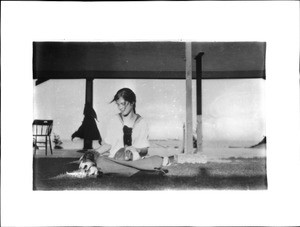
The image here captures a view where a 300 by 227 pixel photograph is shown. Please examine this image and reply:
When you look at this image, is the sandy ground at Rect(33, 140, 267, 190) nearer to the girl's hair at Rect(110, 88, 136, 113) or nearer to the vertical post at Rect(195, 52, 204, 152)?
the vertical post at Rect(195, 52, 204, 152)

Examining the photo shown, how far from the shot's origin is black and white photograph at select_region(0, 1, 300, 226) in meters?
4.36

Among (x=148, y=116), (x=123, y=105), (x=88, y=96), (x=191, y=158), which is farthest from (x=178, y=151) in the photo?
(x=88, y=96)

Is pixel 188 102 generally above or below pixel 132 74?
below

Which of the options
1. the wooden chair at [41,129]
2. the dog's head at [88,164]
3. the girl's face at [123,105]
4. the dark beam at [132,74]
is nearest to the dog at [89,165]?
the dog's head at [88,164]

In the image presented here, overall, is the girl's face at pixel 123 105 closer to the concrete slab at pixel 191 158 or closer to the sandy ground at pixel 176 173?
the sandy ground at pixel 176 173

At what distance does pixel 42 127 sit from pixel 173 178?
50.4 inches

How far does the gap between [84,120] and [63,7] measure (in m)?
1.04

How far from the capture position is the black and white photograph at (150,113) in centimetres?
436

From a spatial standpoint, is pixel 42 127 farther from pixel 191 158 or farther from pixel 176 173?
pixel 191 158

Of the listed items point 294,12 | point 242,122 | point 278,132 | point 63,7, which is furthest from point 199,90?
point 63,7

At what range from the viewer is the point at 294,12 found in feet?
14.4

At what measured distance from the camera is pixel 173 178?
4512mm

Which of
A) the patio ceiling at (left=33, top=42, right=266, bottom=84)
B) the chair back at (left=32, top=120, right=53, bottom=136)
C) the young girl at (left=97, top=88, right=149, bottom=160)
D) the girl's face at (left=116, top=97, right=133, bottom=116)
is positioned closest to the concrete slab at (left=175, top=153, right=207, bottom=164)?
the young girl at (left=97, top=88, right=149, bottom=160)

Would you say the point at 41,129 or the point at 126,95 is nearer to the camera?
the point at 41,129
